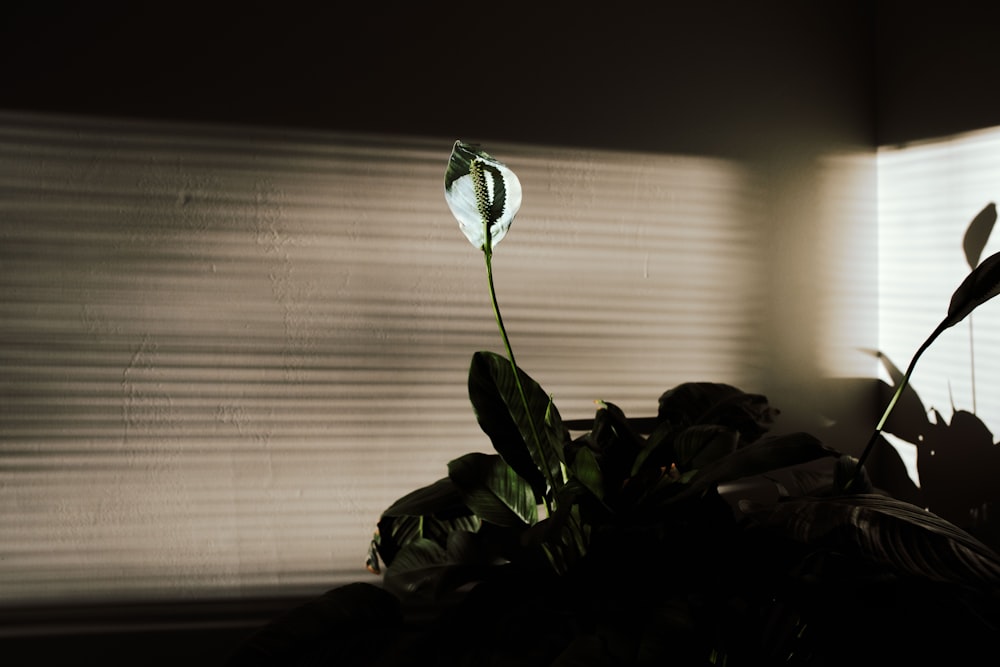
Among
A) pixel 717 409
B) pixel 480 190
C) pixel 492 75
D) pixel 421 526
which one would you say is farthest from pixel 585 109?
pixel 421 526

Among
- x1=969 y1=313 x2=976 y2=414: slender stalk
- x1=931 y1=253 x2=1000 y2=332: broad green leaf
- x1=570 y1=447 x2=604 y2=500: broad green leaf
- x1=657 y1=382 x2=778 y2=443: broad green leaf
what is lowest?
x1=570 y1=447 x2=604 y2=500: broad green leaf

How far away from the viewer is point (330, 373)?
1.41 meters

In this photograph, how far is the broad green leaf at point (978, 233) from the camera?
128cm

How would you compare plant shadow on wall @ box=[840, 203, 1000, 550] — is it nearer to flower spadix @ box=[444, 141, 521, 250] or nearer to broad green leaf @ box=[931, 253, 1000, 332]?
broad green leaf @ box=[931, 253, 1000, 332]

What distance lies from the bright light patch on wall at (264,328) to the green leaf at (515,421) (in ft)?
1.00

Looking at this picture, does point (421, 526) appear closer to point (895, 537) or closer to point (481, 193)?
point (481, 193)

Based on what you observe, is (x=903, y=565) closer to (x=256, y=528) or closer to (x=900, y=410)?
(x=900, y=410)

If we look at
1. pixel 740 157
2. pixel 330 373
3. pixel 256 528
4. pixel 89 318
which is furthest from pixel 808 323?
pixel 89 318

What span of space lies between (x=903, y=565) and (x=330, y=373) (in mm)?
1001

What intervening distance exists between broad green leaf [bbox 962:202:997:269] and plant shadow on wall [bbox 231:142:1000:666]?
364mm

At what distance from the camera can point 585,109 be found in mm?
1484

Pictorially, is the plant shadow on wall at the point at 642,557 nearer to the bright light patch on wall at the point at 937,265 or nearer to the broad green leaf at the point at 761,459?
the broad green leaf at the point at 761,459

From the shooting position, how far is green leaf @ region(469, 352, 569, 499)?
3.70ft

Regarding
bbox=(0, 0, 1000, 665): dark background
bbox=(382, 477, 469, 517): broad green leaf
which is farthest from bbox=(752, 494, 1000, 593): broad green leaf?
bbox=(0, 0, 1000, 665): dark background
